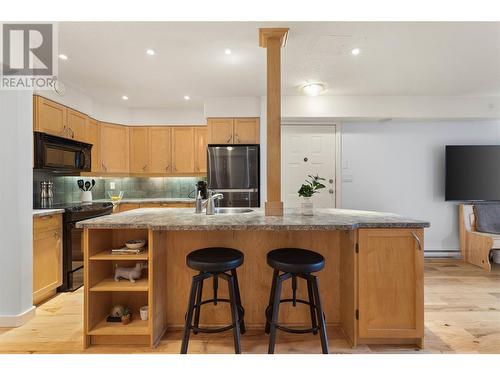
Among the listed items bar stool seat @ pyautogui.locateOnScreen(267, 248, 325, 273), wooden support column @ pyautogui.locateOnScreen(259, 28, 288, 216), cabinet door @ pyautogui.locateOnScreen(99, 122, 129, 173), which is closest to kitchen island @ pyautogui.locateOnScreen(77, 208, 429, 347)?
bar stool seat @ pyautogui.locateOnScreen(267, 248, 325, 273)

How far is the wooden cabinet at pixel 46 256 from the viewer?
2422 mm

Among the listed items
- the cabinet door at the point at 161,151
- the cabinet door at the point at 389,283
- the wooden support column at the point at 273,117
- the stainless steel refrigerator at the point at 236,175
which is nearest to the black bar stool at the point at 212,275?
the wooden support column at the point at 273,117

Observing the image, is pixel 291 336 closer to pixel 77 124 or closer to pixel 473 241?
pixel 473 241

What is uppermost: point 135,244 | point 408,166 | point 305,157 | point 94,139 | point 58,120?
point 58,120

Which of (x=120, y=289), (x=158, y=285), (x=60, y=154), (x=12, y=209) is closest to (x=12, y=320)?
(x=12, y=209)

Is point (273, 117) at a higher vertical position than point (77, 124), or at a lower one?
lower

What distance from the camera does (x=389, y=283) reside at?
68.2 inches

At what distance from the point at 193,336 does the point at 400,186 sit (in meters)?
3.85

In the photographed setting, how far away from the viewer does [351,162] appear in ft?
13.8

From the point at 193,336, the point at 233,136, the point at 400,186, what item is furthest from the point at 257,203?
the point at 400,186

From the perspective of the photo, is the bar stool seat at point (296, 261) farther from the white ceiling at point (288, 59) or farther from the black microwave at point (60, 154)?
the black microwave at point (60, 154)

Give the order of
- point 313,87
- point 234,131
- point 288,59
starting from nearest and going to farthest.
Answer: point 288,59 < point 313,87 < point 234,131

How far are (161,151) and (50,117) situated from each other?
1.59m

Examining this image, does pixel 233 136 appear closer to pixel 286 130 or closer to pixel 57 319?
pixel 286 130
